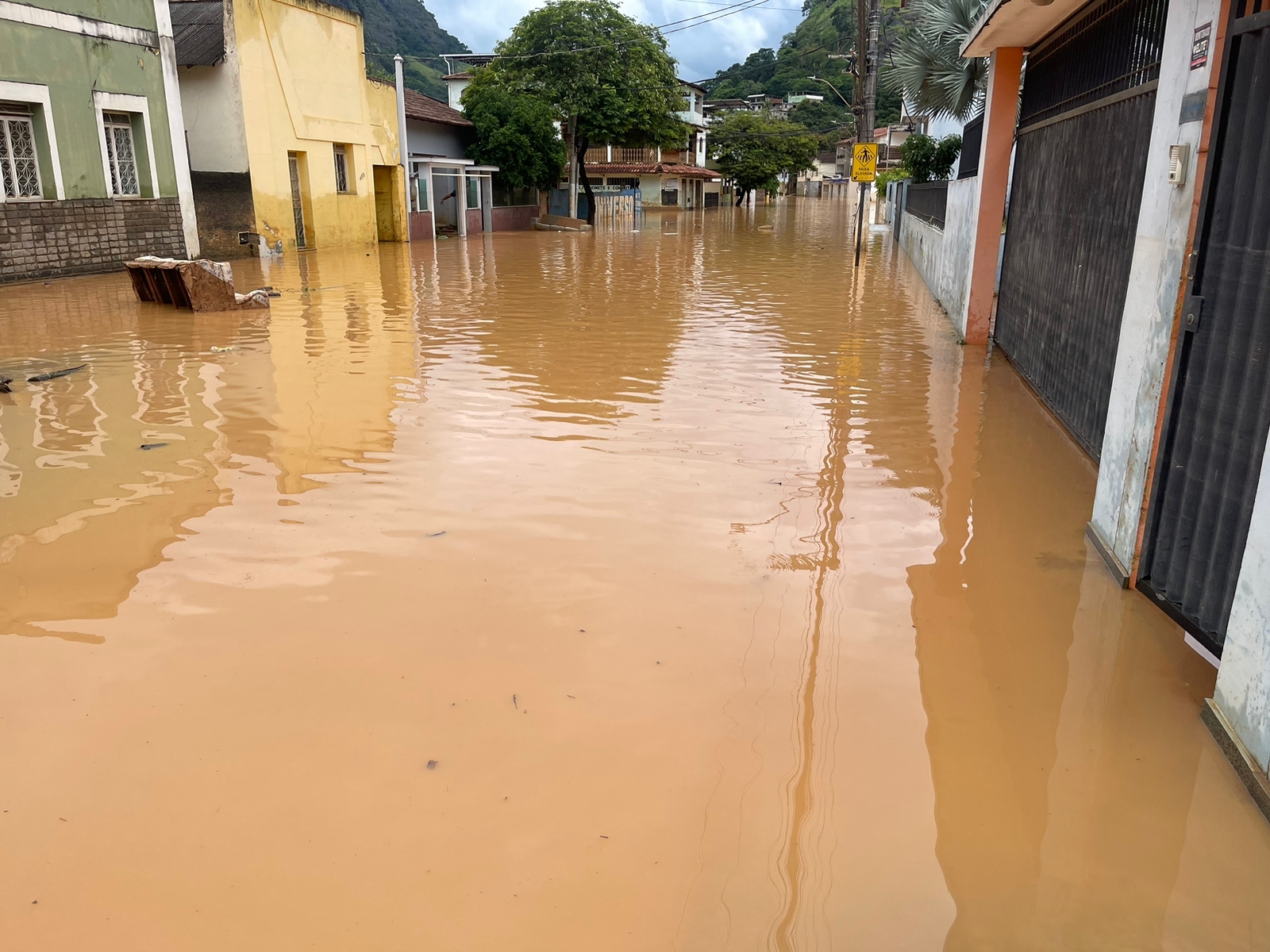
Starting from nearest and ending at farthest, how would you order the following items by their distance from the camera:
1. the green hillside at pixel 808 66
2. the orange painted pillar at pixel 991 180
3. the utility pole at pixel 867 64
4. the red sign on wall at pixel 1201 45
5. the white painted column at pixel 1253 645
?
the white painted column at pixel 1253 645 < the red sign on wall at pixel 1201 45 < the orange painted pillar at pixel 991 180 < the utility pole at pixel 867 64 < the green hillside at pixel 808 66

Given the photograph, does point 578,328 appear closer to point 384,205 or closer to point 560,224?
point 384,205

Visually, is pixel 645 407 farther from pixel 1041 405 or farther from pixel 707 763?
pixel 707 763

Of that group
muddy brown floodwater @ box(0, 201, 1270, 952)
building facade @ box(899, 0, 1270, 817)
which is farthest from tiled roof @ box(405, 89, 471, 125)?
building facade @ box(899, 0, 1270, 817)

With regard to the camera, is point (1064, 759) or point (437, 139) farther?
point (437, 139)

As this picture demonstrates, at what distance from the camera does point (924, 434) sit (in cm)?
679

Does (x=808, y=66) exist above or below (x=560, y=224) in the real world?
above

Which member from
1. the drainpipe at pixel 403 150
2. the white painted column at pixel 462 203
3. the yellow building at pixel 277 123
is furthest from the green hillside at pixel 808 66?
the yellow building at pixel 277 123

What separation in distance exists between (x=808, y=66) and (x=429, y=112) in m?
79.9

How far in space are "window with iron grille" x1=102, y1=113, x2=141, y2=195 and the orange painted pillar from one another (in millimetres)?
15634

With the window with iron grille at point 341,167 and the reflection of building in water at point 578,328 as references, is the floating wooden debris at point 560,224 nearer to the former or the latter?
the window with iron grille at point 341,167

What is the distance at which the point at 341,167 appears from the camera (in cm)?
2662

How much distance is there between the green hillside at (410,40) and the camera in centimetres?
7606

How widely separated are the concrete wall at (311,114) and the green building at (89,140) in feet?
10.3

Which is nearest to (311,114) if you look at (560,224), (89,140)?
(89,140)
